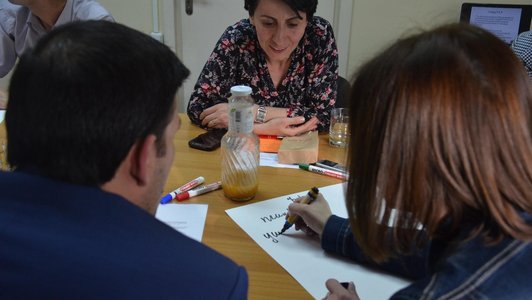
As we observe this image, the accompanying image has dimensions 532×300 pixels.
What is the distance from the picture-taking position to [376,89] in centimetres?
61

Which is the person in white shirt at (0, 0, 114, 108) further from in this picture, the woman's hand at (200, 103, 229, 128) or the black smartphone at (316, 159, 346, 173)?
the black smartphone at (316, 159, 346, 173)

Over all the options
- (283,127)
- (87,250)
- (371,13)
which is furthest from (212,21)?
(87,250)

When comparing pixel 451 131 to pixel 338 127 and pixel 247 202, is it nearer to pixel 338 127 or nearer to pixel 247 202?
pixel 247 202

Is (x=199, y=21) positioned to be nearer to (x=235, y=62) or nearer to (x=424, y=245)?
(x=235, y=62)

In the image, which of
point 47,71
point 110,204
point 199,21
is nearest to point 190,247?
point 110,204

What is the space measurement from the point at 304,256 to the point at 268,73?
1.06 meters

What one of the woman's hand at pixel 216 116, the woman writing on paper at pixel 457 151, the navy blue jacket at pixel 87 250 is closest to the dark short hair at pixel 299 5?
the woman's hand at pixel 216 116

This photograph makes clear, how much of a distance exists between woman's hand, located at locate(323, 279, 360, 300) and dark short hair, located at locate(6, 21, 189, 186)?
16.0 inches

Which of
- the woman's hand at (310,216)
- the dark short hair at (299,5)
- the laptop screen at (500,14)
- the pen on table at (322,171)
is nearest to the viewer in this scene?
the woman's hand at (310,216)

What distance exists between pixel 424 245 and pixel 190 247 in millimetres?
454

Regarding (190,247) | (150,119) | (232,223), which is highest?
(150,119)

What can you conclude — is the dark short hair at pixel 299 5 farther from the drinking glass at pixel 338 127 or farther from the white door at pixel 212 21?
the white door at pixel 212 21

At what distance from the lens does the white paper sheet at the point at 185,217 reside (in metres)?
0.95

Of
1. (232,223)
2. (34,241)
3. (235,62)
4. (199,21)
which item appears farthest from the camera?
(199,21)
